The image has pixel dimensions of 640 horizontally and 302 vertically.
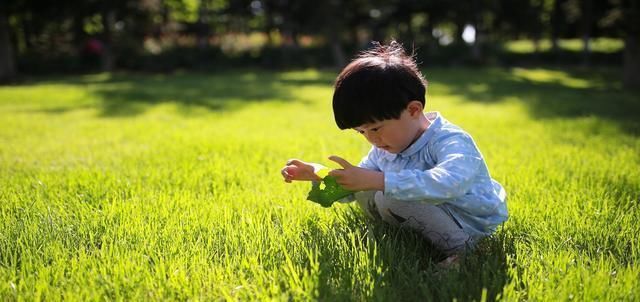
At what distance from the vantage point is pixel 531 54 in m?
26.4

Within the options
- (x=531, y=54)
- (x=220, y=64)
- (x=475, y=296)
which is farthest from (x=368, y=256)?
(x=531, y=54)

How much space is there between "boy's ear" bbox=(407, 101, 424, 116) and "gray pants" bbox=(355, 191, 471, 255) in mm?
362

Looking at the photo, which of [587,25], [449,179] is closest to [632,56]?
[587,25]

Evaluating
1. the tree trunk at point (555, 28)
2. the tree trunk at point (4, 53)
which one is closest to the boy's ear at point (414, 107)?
the tree trunk at point (4, 53)

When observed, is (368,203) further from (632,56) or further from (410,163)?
(632,56)

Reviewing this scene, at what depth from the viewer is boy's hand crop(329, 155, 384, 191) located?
1.74m

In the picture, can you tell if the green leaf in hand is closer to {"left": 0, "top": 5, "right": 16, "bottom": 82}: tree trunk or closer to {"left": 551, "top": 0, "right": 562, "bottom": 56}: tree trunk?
{"left": 0, "top": 5, "right": 16, "bottom": 82}: tree trunk

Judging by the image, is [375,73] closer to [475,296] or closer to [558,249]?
[475,296]

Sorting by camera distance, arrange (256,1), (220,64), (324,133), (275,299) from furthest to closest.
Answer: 1. (256,1)
2. (220,64)
3. (324,133)
4. (275,299)

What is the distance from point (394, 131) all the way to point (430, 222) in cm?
40

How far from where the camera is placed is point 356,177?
1.74 meters

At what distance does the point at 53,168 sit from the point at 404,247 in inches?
110

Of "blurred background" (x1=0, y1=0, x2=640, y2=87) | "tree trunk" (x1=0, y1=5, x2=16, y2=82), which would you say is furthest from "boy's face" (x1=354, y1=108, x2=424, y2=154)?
"blurred background" (x1=0, y1=0, x2=640, y2=87)

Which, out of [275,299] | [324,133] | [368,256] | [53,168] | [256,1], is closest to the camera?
[275,299]
